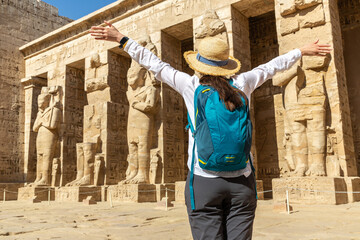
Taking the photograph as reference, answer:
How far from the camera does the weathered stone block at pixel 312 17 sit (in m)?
7.22

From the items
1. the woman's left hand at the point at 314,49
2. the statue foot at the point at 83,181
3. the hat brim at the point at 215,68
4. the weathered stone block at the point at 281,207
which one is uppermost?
the woman's left hand at the point at 314,49

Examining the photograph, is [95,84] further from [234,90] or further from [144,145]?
[234,90]

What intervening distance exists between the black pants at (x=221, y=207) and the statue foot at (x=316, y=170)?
5.35 m

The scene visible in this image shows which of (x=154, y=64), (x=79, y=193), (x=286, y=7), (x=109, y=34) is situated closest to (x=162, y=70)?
(x=154, y=64)

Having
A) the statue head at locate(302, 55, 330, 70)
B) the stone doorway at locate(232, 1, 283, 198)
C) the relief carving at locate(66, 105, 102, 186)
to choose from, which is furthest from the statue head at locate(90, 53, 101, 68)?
the statue head at locate(302, 55, 330, 70)

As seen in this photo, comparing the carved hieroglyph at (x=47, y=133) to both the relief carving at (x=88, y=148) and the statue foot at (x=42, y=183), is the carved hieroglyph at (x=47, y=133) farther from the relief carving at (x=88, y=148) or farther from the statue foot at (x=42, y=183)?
the relief carving at (x=88, y=148)

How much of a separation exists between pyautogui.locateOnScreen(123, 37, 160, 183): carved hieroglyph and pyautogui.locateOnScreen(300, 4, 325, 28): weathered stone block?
146 inches

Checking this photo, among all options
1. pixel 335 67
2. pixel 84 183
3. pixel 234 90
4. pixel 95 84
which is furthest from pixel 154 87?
pixel 234 90

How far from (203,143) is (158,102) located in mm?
7948

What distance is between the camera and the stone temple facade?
6.76 m

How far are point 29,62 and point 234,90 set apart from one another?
14.0 m

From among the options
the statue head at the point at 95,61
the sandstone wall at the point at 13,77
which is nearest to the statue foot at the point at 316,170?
the statue head at the point at 95,61

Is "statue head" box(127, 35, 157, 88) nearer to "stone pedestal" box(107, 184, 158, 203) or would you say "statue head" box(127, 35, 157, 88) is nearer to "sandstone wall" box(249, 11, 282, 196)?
"stone pedestal" box(107, 184, 158, 203)

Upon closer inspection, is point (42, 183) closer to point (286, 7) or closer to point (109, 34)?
point (286, 7)
